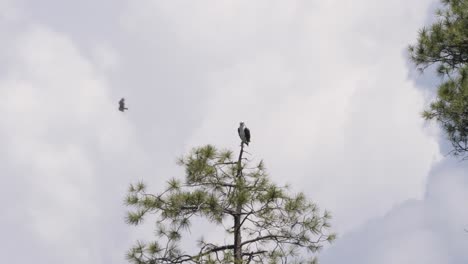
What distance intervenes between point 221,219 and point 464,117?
4410 mm

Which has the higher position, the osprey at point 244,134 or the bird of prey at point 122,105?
the bird of prey at point 122,105

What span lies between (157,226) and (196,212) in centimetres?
83

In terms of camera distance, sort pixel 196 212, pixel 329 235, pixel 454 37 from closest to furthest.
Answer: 1. pixel 196 212
2. pixel 329 235
3. pixel 454 37

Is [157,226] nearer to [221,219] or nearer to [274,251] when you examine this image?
[221,219]

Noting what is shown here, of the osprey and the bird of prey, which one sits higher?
the bird of prey

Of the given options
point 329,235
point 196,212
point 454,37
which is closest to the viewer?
point 196,212

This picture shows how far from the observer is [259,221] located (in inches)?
359

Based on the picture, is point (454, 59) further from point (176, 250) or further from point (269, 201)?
point (176, 250)

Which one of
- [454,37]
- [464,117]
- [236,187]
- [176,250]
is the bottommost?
[176,250]

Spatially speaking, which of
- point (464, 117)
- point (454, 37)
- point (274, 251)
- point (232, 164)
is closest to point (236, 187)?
point (232, 164)

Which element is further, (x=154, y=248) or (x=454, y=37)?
(x=454, y=37)

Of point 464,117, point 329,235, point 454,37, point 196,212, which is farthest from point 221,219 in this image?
point 454,37

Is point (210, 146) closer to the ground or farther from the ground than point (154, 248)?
farther from the ground

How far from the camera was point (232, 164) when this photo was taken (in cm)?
930
